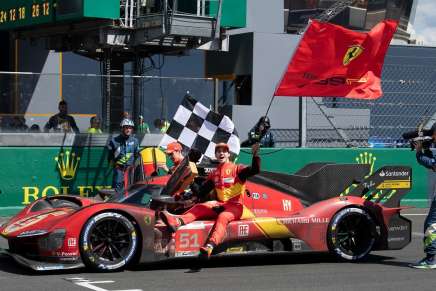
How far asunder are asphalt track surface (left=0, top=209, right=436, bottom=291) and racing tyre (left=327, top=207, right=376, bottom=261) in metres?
0.14

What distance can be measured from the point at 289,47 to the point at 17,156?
1290cm

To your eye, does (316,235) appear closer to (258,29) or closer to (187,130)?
(187,130)

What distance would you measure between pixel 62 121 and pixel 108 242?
693 cm

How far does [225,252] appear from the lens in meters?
9.11

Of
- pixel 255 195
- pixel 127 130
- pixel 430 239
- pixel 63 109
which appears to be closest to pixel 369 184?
pixel 430 239

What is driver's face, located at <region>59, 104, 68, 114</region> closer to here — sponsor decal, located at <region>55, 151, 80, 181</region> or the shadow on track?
sponsor decal, located at <region>55, 151, 80, 181</region>

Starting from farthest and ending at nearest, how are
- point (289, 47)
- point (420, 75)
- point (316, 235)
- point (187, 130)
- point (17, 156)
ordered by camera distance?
point (289, 47) → point (420, 75) → point (17, 156) → point (187, 130) → point (316, 235)

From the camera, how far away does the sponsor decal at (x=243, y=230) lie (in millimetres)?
9125

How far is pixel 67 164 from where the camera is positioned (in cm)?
1498

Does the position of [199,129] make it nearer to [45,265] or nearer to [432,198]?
[432,198]

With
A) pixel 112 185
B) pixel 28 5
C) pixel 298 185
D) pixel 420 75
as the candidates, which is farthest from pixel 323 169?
pixel 28 5

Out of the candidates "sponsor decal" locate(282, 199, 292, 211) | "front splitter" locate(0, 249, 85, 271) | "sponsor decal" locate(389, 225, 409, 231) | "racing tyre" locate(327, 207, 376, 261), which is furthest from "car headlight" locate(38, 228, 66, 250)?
"sponsor decal" locate(389, 225, 409, 231)

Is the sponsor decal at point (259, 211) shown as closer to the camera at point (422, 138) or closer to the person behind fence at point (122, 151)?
the camera at point (422, 138)

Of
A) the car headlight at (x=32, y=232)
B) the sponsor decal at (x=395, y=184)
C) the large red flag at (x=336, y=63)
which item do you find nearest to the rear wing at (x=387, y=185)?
the sponsor decal at (x=395, y=184)
